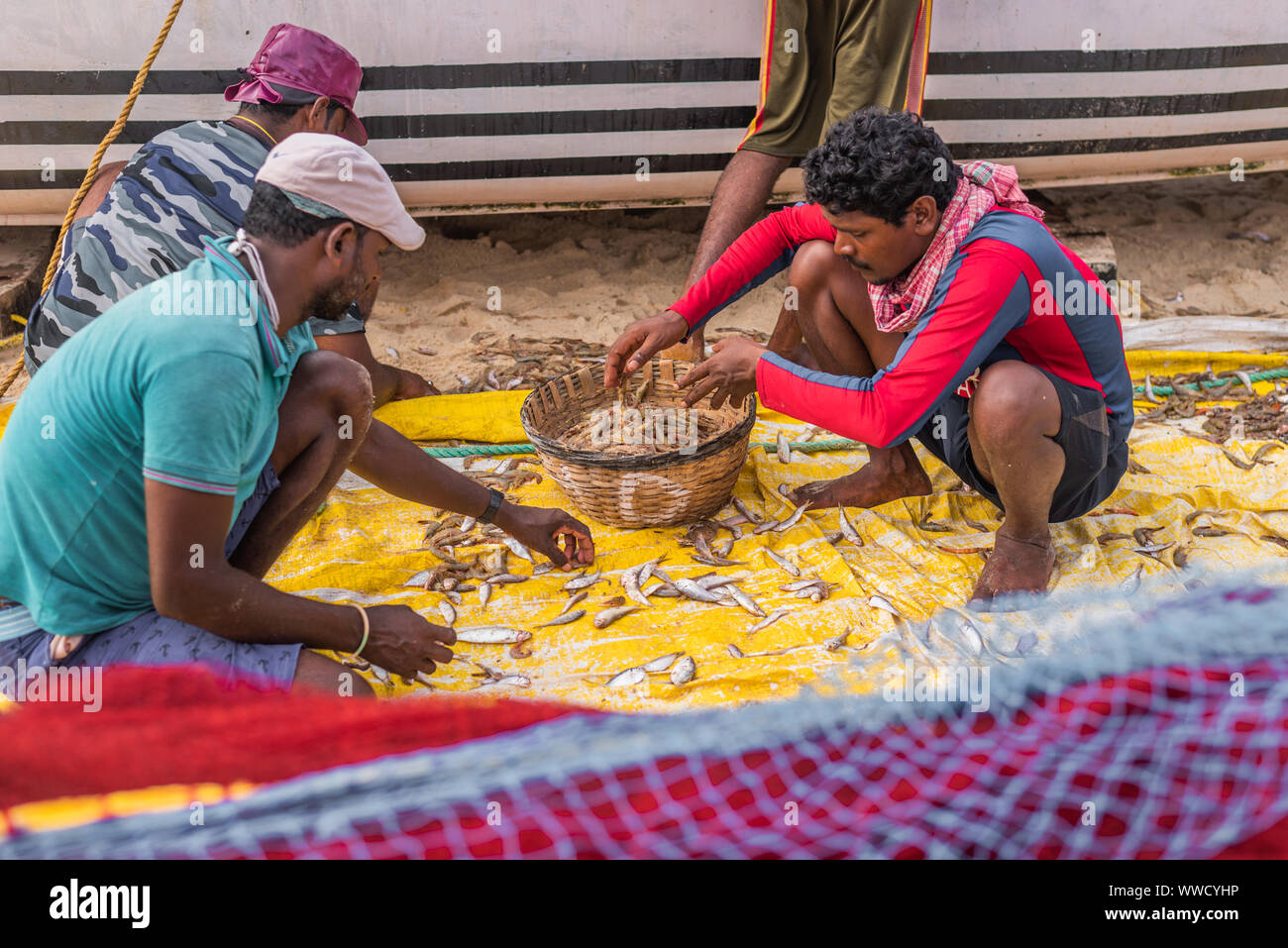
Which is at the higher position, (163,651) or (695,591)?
(163,651)

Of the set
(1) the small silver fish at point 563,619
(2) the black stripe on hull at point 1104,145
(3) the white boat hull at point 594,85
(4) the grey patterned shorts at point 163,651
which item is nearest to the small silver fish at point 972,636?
(1) the small silver fish at point 563,619

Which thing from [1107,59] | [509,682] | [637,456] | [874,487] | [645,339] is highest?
[1107,59]

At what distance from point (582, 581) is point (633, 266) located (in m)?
2.38

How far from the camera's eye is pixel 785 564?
2924mm

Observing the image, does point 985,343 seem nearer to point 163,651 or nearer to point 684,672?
point 684,672

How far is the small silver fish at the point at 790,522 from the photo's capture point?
310cm

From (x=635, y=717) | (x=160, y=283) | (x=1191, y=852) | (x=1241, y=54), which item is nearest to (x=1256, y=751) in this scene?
(x=1191, y=852)

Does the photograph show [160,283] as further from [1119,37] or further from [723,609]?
[1119,37]

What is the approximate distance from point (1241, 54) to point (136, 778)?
4928mm

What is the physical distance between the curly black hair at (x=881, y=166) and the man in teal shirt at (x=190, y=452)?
926mm

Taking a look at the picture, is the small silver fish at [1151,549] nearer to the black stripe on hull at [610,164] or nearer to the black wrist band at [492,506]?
the black wrist band at [492,506]

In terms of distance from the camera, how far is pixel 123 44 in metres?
3.99

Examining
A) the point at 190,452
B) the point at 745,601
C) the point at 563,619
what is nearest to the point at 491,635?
the point at 563,619

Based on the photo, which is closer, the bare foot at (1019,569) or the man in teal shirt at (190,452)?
the man in teal shirt at (190,452)
